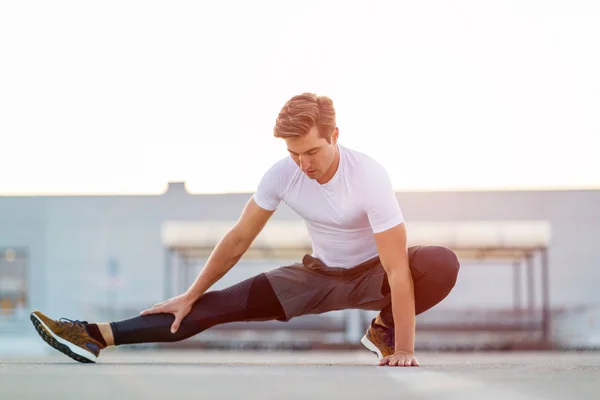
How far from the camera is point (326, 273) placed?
4598 millimetres

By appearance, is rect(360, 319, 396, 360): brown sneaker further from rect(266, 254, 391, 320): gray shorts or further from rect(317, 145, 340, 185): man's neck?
rect(317, 145, 340, 185): man's neck

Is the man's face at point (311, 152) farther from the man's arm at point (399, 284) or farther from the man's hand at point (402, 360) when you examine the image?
the man's hand at point (402, 360)

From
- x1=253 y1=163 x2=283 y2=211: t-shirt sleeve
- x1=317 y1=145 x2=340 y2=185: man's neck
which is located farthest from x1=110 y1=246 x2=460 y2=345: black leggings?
x1=317 y1=145 x2=340 y2=185: man's neck

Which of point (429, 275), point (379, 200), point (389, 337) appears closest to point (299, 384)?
point (379, 200)

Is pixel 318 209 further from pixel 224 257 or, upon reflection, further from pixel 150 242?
pixel 150 242

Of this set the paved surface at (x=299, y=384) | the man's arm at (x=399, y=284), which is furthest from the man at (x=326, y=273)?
the paved surface at (x=299, y=384)

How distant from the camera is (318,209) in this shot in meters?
4.36

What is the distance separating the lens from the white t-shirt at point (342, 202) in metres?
4.16

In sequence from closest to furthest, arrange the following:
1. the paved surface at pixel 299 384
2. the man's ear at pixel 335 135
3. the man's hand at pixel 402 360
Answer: the paved surface at pixel 299 384 → the man's hand at pixel 402 360 → the man's ear at pixel 335 135

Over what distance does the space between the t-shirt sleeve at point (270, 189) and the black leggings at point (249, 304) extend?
0.38 metres

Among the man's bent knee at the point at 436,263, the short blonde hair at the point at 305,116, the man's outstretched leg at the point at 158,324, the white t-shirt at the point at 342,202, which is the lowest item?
the man's outstretched leg at the point at 158,324

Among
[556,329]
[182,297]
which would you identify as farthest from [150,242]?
[182,297]

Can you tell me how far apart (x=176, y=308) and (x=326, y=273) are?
2.32ft

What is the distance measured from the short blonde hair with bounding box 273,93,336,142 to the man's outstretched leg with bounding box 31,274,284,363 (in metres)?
0.91
